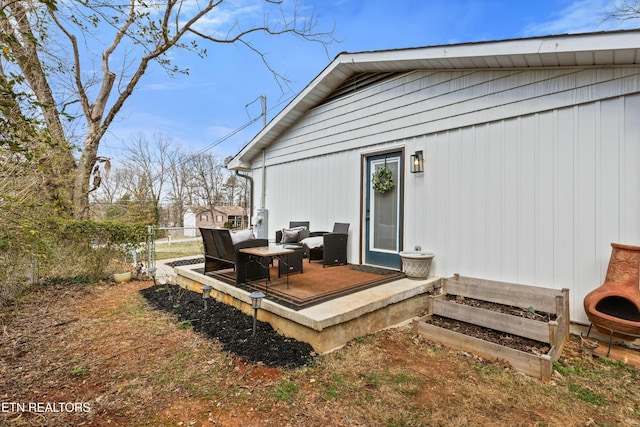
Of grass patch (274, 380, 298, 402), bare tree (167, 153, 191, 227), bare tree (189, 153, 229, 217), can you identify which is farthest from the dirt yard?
bare tree (189, 153, 229, 217)

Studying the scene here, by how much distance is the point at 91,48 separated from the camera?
5.31 m

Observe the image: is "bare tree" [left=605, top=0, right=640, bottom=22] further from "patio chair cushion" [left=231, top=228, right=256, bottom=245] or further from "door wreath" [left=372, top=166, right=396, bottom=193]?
"patio chair cushion" [left=231, top=228, right=256, bottom=245]

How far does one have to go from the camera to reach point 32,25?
358 centimetres

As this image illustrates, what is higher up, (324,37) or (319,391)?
(324,37)

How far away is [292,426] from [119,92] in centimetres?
1091

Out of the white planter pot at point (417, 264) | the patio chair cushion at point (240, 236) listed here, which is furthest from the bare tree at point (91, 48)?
the white planter pot at point (417, 264)

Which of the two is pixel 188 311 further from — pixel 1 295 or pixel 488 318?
pixel 488 318

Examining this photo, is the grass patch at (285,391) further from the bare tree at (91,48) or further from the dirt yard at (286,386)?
the bare tree at (91,48)

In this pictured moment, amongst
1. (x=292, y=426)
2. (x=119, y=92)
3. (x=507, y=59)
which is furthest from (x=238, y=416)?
(x=119, y=92)

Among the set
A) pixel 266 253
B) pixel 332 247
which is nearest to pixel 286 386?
pixel 266 253

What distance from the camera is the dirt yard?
6.43 feet

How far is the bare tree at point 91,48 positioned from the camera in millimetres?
3275

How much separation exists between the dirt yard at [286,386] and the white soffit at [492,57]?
9.90ft

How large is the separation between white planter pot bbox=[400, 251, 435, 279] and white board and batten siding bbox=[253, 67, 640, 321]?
0.33 m
